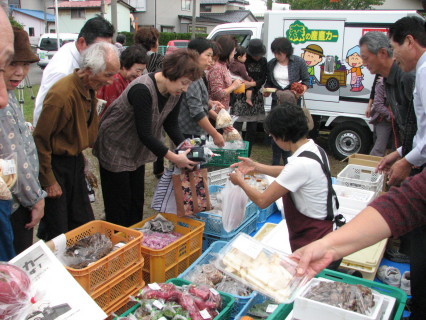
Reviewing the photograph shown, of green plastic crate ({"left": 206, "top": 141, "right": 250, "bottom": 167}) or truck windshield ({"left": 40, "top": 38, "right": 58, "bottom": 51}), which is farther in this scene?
truck windshield ({"left": 40, "top": 38, "right": 58, "bottom": 51})

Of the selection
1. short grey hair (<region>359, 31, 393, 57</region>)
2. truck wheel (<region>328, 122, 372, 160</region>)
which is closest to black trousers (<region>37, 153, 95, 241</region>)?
short grey hair (<region>359, 31, 393, 57</region>)

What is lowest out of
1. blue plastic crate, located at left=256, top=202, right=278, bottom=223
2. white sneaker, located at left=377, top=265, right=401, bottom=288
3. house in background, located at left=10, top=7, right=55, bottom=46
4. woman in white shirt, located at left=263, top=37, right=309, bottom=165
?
white sneaker, located at left=377, top=265, right=401, bottom=288

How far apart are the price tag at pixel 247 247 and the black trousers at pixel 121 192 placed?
4.76 feet

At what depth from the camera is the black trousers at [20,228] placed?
2195 mm

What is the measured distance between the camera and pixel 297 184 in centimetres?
235

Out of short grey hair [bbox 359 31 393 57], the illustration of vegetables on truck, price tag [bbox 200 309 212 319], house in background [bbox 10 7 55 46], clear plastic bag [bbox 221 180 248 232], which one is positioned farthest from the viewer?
house in background [bbox 10 7 55 46]

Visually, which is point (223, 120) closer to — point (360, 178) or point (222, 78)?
point (222, 78)

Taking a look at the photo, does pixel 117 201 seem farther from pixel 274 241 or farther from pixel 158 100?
pixel 274 241

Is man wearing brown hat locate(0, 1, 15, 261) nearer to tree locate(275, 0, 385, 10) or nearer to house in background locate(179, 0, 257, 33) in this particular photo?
tree locate(275, 0, 385, 10)

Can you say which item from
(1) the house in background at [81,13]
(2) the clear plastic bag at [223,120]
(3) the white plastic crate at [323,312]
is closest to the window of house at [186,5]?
(1) the house in background at [81,13]

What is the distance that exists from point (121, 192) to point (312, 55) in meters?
4.41

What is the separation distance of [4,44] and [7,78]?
967 millimetres

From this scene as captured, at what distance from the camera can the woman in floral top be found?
15.5 ft

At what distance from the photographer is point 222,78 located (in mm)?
4809
